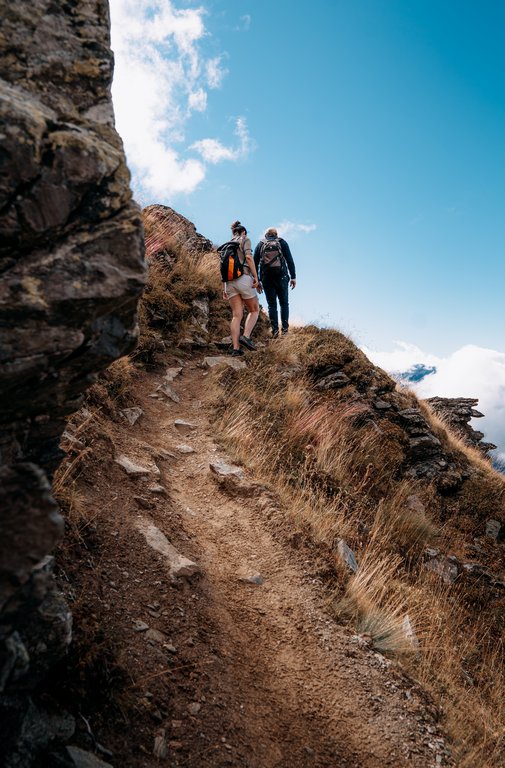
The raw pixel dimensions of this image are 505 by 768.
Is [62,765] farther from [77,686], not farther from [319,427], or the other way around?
[319,427]

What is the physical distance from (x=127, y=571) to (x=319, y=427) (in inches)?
220

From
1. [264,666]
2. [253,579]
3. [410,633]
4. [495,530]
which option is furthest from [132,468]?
[495,530]

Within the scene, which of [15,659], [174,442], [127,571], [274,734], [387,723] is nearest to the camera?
[15,659]

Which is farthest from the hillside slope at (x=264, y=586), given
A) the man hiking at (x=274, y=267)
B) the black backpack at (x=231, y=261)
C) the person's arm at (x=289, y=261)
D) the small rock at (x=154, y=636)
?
the person's arm at (x=289, y=261)

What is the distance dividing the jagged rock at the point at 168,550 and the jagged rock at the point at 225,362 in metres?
5.61

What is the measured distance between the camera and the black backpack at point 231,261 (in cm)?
942

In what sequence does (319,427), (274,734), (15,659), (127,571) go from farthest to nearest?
(319,427), (127,571), (274,734), (15,659)

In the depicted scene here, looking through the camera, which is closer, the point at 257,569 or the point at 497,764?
the point at 497,764

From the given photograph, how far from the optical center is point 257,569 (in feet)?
16.7

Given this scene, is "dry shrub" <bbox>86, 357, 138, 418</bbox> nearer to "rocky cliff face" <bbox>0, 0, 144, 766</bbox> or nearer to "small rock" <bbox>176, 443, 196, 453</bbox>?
"small rock" <bbox>176, 443, 196, 453</bbox>

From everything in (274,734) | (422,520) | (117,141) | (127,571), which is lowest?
(274,734)

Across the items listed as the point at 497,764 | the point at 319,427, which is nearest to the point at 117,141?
the point at 497,764

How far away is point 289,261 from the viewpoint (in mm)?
12117

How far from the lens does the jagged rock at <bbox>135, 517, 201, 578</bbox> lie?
14.4ft
